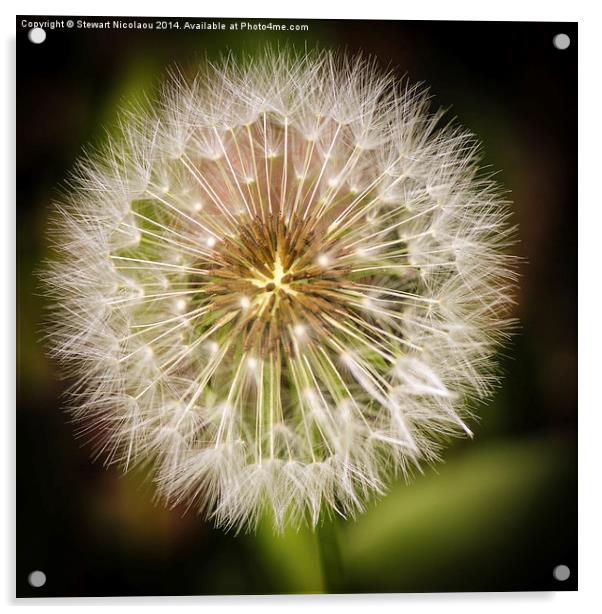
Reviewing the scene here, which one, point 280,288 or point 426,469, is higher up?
point 280,288

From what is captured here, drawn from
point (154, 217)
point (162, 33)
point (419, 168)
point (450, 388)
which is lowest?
point (450, 388)

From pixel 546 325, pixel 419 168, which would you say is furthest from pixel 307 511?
pixel 419 168

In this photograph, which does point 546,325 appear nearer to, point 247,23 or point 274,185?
point 274,185

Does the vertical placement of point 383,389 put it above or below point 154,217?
below

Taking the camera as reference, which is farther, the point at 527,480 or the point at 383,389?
the point at 527,480
